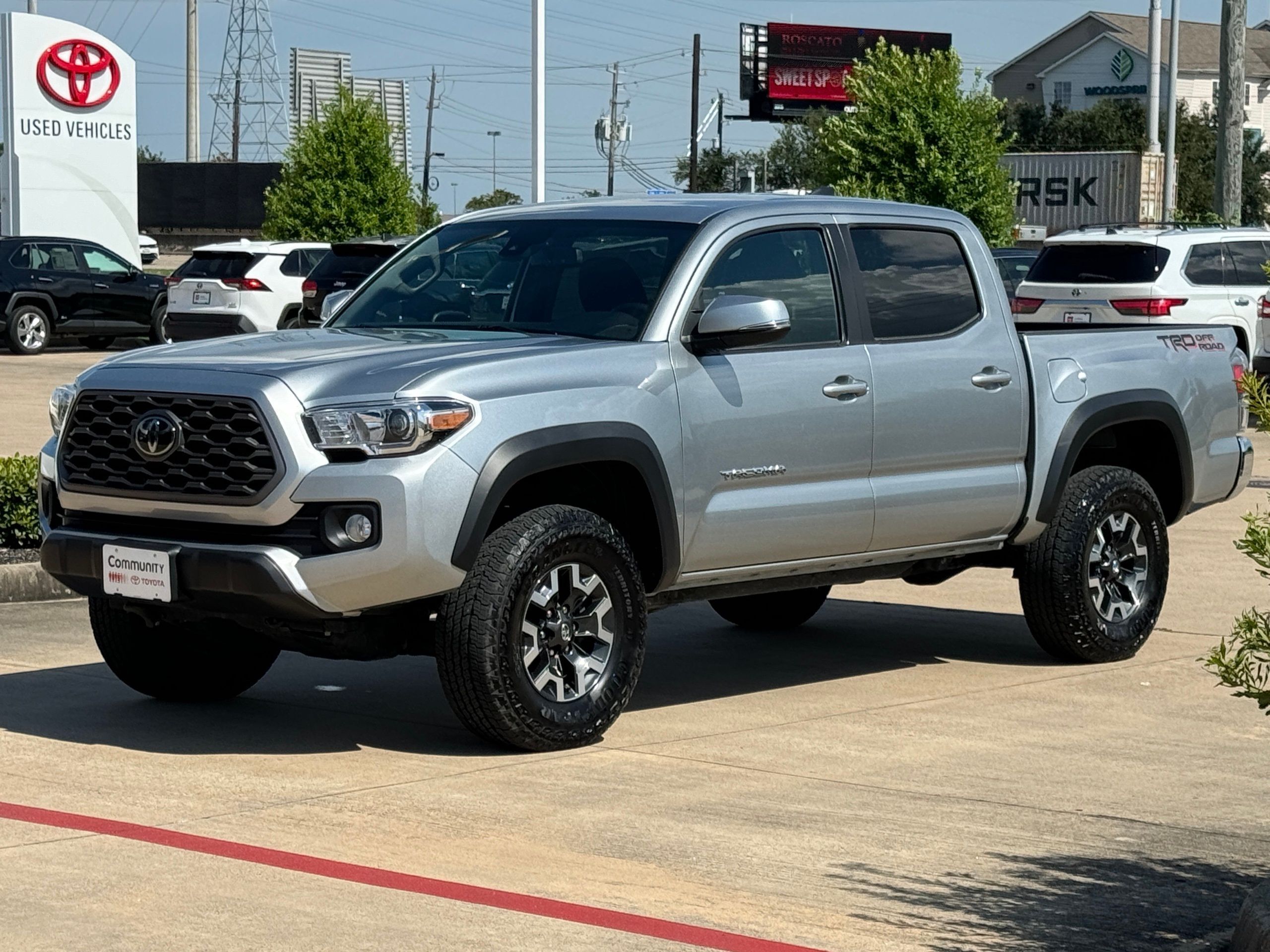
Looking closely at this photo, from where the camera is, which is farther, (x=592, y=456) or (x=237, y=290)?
(x=237, y=290)

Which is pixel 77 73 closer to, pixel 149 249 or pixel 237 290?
pixel 237 290

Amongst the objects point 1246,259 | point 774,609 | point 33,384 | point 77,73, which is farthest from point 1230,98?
point 774,609

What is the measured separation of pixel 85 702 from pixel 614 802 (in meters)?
2.54

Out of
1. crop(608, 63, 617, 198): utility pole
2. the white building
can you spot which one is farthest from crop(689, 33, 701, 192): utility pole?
the white building

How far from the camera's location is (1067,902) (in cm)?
535

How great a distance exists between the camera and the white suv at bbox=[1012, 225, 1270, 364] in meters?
21.0

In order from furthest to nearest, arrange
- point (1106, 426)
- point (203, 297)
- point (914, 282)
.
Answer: point (203, 297)
point (1106, 426)
point (914, 282)

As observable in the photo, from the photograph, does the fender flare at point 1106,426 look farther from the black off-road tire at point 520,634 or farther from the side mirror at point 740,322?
the black off-road tire at point 520,634

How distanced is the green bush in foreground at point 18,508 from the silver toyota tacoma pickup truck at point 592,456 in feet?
10.3

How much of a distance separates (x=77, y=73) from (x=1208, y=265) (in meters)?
22.0

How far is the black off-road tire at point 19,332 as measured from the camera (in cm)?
2902

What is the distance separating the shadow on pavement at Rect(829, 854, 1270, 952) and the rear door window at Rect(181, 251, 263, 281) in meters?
23.6

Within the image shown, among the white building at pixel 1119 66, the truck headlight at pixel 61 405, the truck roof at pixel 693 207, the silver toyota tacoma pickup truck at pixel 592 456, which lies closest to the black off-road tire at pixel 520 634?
the silver toyota tacoma pickup truck at pixel 592 456

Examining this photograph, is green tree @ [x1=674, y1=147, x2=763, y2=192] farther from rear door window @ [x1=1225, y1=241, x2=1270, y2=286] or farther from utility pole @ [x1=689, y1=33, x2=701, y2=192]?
rear door window @ [x1=1225, y1=241, x2=1270, y2=286]
